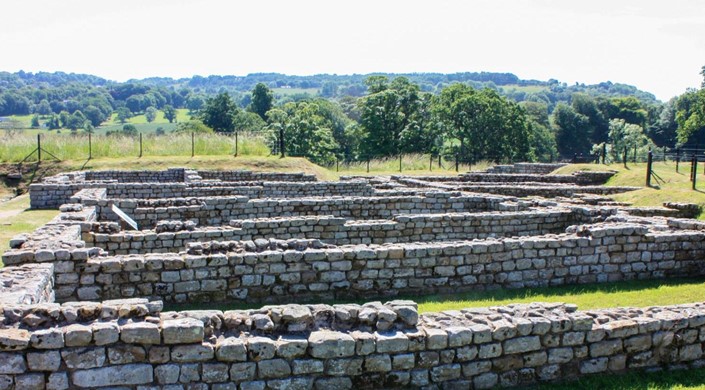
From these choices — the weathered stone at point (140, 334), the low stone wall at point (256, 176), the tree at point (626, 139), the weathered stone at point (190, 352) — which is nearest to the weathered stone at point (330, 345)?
the weathered stone at point (190, 352)

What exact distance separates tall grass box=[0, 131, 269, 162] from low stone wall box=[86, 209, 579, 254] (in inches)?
870

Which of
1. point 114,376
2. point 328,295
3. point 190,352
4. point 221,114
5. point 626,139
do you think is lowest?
point 328,295

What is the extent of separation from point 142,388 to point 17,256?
16.3ft

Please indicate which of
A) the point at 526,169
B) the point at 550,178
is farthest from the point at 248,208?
the point at 526,169

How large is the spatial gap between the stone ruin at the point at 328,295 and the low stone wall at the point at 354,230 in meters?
0.03

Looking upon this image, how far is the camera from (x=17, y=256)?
10383 mm

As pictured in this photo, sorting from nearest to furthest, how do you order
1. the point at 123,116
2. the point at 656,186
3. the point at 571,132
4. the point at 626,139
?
the point at 656,186 < the point at 626,139 < the point at 571,132 < the point at 123,116

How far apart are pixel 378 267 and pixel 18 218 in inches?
A: 580

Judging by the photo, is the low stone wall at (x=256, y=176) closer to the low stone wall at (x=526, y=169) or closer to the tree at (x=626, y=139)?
the low stone wall at (x=526, y=169)

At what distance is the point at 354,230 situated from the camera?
15.1 m

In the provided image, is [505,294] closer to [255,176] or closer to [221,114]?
[255,176]

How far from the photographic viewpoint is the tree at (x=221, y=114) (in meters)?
86.2

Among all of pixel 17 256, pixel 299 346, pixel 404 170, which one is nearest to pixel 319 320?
pixel 299 346

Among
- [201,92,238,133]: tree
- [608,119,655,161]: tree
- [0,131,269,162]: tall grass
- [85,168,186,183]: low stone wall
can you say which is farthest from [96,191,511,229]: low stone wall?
[201,92,238,133]: tree
